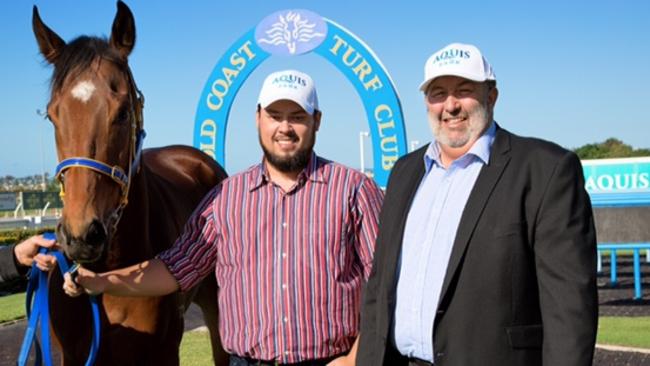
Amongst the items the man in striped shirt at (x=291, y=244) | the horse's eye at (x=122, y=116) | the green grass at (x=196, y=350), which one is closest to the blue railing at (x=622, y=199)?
the green grass at (x=196, y=350)

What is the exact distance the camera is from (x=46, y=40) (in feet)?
10.2

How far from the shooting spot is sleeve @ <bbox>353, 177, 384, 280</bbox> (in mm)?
2668

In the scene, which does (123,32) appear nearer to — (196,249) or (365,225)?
(196,249)

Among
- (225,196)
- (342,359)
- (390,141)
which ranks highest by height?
(390,141)

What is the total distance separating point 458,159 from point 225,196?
98 centimetres

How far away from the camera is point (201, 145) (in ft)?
31.7

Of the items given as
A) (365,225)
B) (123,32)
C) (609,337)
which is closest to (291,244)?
(365,225)

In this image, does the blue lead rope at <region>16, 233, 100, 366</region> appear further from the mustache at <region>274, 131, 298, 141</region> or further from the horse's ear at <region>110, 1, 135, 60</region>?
the mustache at <region>274, 131, 298, 141</region>

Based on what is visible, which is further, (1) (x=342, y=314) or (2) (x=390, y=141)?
(2) (x=390, y=141)

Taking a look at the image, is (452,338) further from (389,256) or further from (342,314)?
(342,314)

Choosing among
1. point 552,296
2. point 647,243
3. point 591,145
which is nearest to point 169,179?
point 552,296

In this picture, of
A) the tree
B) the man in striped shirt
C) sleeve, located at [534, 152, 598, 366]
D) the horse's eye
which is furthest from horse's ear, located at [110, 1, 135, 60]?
the tree

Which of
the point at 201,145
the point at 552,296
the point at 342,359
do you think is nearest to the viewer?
the point at 552,296

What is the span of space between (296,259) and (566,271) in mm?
1013
